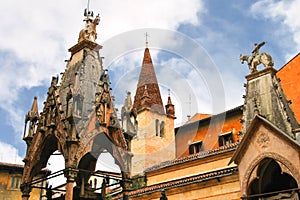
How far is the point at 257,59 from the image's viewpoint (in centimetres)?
1659

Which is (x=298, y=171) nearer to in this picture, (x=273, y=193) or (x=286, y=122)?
(x=273, y=193)

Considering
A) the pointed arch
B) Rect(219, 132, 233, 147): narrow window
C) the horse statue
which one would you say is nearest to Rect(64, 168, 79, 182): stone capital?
the horse statue

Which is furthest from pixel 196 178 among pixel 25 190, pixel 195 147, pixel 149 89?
pixel 149 89

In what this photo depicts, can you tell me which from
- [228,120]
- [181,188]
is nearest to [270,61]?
[181,188]

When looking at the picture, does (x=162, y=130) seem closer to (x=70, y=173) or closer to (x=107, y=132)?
(x=107, y=132)

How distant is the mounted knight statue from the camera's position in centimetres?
1624

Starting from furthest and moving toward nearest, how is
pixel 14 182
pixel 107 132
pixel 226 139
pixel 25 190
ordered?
pixel 14 182 → pixel 226 139 → pixel 25 190 → pixel 107 132

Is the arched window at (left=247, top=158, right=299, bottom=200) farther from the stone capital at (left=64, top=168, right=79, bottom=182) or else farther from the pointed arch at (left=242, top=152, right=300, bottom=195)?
the stone capital at (left=64, top=168, right=79, bottom=182)

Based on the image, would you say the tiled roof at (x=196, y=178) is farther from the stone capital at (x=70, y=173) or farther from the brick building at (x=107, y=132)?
the stone capital at (x=70, y=173)

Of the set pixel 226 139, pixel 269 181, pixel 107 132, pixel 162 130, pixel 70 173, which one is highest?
pixel 162 130

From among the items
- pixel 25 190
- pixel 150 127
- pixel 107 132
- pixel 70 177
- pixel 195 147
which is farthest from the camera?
pixel 150 127

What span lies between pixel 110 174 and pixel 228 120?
1951cm

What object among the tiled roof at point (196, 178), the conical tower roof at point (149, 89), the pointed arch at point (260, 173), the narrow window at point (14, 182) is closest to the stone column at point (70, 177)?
the pointed arch at point (260, 173)

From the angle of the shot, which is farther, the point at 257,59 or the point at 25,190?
the point at 257,59
